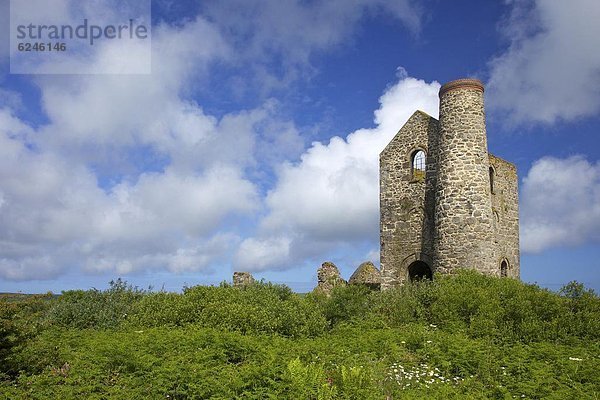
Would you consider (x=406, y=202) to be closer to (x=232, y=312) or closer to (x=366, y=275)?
(x=366, y=275)

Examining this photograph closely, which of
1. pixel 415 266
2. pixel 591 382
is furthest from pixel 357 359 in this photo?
pixel 415 266

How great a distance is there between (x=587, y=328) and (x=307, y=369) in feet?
25.8

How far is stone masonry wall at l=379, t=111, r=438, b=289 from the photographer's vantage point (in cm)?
2080

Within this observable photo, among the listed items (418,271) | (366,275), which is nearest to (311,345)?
(418,271)

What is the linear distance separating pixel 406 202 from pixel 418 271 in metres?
3.21

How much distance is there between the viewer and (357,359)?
28.8ft

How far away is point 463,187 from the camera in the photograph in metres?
18.6

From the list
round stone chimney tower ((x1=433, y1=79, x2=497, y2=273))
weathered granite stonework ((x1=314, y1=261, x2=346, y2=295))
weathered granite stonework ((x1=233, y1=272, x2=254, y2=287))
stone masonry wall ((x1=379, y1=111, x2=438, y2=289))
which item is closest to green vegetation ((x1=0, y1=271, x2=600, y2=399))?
round stone chimney tower ((x1=433, y1=79, x2=497, y2=273))

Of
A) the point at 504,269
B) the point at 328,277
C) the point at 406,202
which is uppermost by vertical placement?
the point at 406,202

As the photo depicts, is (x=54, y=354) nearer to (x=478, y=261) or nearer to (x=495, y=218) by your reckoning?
(x=478, y=261)

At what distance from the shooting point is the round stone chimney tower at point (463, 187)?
60.1 ft

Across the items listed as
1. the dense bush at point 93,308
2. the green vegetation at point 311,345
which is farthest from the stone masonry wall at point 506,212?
the dense bush at point 93,308

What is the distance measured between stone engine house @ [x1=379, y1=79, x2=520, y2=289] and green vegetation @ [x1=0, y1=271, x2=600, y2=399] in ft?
11.9

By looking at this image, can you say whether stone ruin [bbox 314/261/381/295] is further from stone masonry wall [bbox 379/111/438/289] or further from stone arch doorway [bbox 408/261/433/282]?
stone arch doorway [bbox 408/261/433/282]
